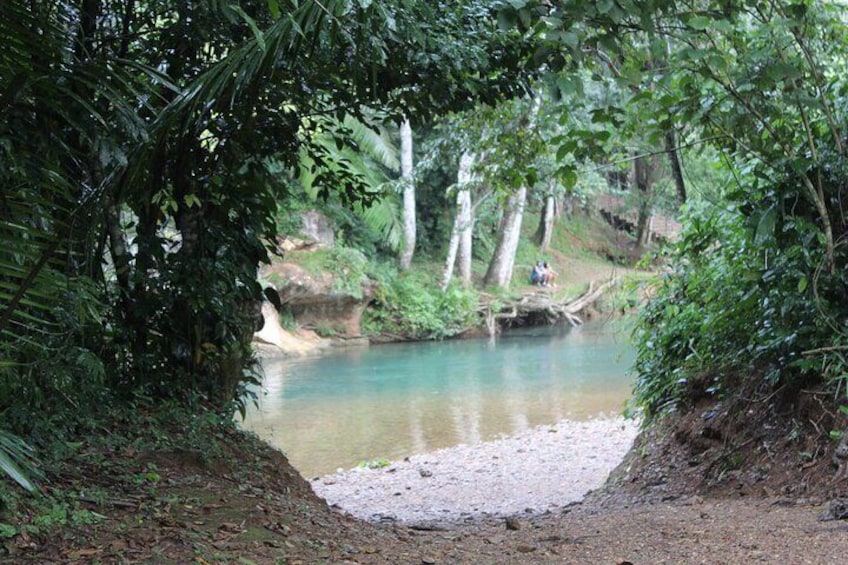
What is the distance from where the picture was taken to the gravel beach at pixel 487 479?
6.94 meters

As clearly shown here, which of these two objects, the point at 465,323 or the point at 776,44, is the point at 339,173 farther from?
the point at 465,323

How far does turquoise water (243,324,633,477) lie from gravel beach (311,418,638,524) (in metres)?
0.69

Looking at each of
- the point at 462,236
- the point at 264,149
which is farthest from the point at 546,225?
the point at 264,149

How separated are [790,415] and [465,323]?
18.9 m

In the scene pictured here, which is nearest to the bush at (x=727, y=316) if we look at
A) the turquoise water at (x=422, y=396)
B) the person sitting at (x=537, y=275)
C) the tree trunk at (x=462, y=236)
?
the turquoise water at (x=422, y=396)

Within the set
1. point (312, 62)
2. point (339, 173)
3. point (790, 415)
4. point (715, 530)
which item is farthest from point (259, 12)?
point (790, 415)

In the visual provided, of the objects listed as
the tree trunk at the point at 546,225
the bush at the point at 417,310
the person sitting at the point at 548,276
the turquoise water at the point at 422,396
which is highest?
the tree trunk at the point at 546,225

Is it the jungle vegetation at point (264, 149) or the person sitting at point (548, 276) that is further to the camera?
the person sitting at point (548, 276)

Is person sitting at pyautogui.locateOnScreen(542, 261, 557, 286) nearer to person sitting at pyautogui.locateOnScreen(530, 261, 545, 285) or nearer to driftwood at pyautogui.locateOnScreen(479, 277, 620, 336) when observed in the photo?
person sitting at pyautogui.locateOnScreen(530, 261, 545, 285)

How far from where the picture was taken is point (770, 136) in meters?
4.64

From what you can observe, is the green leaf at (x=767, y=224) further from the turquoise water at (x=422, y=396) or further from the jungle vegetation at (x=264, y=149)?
the turquoise water at (x=422, y=396)

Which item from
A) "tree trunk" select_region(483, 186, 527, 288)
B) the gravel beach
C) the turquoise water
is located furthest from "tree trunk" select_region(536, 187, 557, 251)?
the gravel beach

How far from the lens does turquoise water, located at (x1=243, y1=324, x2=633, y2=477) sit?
33.9 feet

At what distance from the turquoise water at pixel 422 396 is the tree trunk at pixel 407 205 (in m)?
5.56
